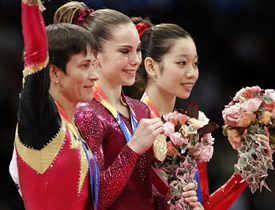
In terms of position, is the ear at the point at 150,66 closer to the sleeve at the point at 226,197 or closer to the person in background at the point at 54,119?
the sleeve at the point at 226,197

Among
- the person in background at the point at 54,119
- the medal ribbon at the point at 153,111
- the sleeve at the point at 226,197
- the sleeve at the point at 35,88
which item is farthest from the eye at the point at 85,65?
the sleeve at the point at 226,197

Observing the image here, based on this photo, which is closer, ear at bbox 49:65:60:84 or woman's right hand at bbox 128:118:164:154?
ear at bbox 49:65:60:84

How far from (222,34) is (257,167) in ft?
8.64

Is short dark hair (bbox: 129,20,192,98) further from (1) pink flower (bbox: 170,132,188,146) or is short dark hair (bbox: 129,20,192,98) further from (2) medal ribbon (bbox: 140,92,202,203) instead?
(1) pink flower (bbox: 170,132,188,146)

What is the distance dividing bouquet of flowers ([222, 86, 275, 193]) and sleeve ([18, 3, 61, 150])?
3.28 ft

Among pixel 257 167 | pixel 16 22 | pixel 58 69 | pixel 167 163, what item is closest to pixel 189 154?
pixel 167 163

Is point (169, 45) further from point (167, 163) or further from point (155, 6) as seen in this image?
point (155, 6)

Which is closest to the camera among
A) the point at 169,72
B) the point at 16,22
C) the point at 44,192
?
the point at 44,192

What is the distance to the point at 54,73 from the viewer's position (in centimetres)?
208

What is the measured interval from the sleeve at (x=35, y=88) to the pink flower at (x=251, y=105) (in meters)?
1.00

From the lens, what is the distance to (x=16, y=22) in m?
4.04

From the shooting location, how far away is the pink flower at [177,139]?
8.13 ft

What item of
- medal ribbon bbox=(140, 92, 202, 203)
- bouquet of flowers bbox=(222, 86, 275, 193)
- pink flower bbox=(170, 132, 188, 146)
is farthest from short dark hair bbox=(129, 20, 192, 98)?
pink flower bbox=(170, 132, 188, 146)

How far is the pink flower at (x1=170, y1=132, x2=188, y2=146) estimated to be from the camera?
2.48 m
